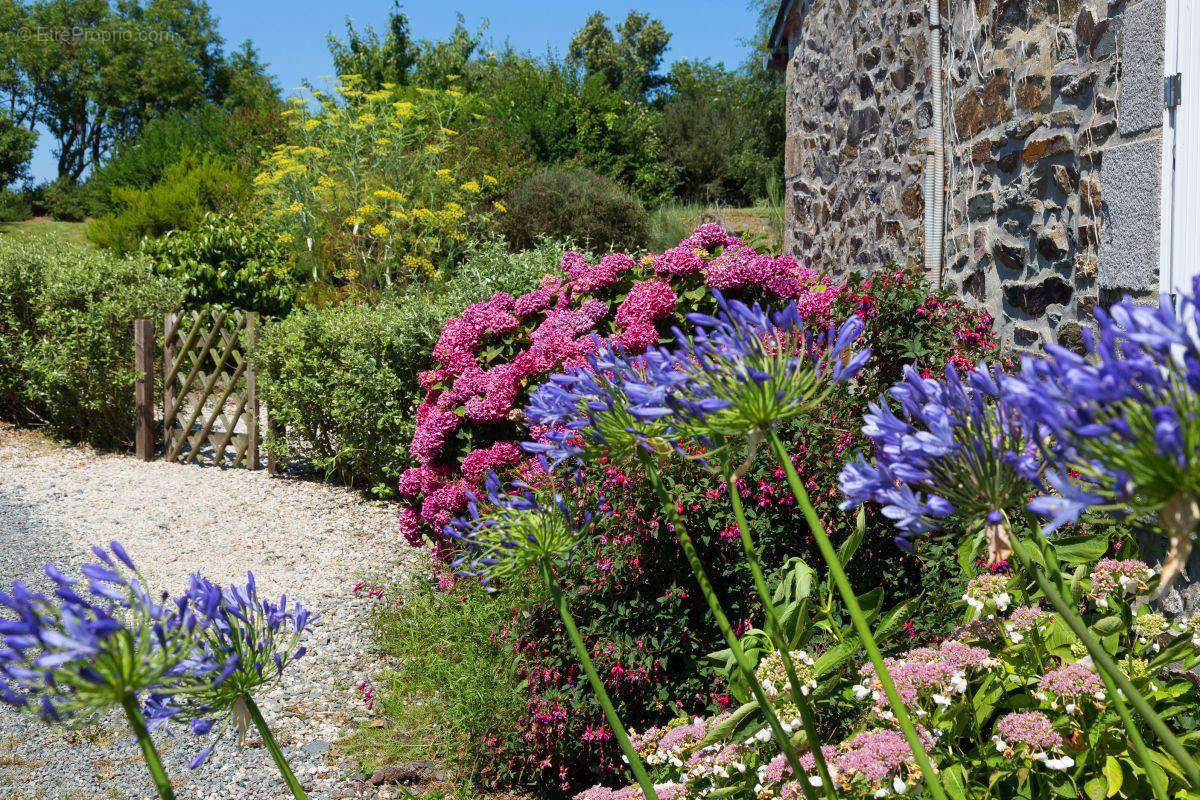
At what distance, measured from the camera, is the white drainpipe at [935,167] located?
590cm

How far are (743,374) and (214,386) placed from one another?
29.5 feet

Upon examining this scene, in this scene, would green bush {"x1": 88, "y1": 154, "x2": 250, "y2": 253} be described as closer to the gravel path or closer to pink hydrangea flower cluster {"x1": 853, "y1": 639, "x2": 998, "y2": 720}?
the gravel path

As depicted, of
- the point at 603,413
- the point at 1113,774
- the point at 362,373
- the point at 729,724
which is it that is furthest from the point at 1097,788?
the point at 362,373

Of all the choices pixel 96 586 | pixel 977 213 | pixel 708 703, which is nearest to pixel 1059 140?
pixel 977 213

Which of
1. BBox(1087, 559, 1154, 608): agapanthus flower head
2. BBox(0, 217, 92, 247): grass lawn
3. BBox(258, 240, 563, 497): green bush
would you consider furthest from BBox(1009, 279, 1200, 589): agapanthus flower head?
BBox(0, 217, 92, 247): grass lawn

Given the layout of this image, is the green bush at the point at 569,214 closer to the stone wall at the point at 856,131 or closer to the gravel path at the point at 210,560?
the stone wall at the point at 856,131

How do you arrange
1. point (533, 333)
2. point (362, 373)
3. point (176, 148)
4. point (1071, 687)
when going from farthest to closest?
point (176, 148)
point (362, 373)
point (533, 333)
point (1071, 687)

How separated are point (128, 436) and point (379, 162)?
18.0 feet

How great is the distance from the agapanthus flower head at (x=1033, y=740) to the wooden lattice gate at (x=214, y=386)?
305 inches

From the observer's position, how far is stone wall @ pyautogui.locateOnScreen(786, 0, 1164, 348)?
3.77m

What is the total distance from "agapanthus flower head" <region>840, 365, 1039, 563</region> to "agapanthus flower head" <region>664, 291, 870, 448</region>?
0.13 meters

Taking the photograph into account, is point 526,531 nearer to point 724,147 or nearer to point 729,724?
point 729,724

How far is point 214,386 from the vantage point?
9328 mm

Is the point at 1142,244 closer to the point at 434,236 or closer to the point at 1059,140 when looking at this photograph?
the point at 1059,140
